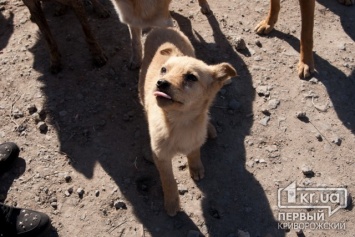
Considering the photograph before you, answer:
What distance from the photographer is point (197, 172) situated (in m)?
4.10

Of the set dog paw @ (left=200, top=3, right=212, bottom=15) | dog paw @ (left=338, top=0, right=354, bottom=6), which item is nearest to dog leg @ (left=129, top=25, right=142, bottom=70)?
dog paw @ (left=200, top=3, right=212, bottom=15)

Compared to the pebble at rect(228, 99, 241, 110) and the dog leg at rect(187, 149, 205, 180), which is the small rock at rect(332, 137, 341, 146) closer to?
the pebble at rect(228, 99, 241, 110)

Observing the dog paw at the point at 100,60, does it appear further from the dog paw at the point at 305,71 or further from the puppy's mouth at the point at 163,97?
the dog paw at the point at 305,71

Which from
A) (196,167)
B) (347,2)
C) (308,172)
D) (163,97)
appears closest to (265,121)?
(308,172)

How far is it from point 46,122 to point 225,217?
2.42m

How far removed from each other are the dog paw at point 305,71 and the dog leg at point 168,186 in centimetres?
223

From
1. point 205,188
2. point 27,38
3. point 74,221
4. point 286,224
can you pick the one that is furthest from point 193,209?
point 27,38

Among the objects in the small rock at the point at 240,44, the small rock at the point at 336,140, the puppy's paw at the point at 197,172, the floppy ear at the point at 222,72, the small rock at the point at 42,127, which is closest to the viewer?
the floppy ear at the point at 222,72

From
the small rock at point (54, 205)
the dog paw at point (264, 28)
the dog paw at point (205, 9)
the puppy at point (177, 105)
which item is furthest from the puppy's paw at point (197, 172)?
the dog paw at point (205, 9)

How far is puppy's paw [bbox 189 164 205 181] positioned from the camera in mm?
4094

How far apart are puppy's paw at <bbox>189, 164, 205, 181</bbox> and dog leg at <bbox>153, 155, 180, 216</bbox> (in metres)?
0.35

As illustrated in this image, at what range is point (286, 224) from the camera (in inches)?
150

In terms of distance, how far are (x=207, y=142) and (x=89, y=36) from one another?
2098mm

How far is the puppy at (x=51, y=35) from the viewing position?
4.87 m
